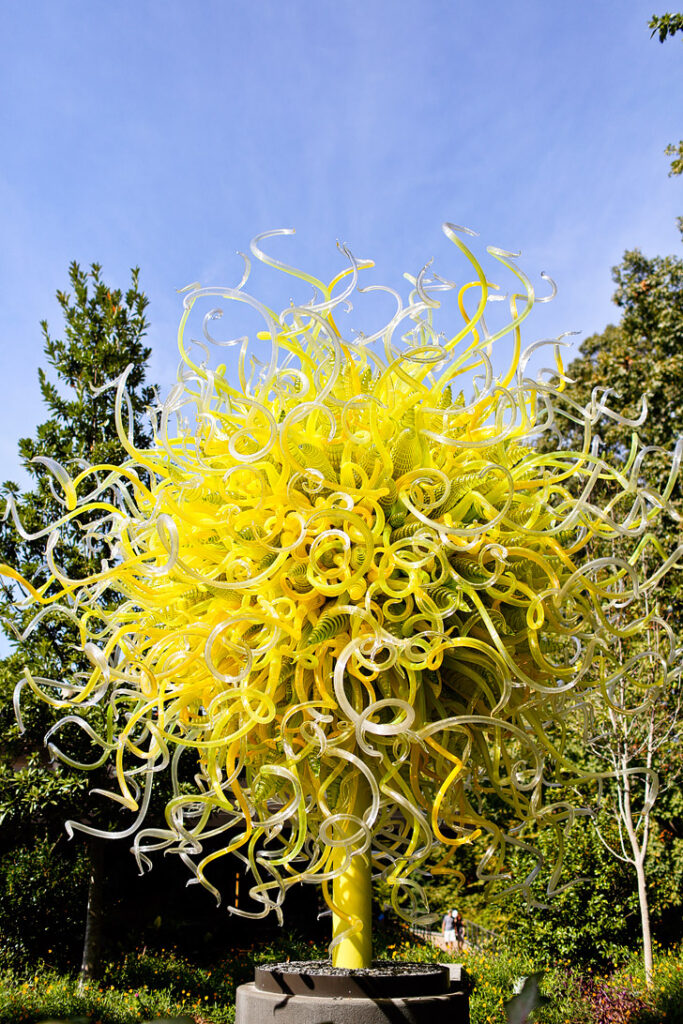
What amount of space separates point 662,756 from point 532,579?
7.29m

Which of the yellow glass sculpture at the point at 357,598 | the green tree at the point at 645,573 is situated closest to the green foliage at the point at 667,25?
the green tree at the point at 645,573

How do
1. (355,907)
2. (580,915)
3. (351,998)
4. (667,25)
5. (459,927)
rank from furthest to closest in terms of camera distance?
(459,927)
(580,915)
(667,25)
(355,907)
(351,998)

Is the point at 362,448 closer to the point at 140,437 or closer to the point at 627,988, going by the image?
the point at 140,437

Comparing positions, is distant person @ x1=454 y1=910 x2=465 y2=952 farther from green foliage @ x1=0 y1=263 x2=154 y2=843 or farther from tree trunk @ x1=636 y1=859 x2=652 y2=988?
green foliage @ x1=0 y1=263 x2=154 y2=843

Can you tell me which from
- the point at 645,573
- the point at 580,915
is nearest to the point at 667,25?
the point at 645,573

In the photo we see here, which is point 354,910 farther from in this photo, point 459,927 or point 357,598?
point 459,927

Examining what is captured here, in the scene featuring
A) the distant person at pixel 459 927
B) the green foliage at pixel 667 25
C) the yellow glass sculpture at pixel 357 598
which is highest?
the green foliage at pixel 667 25

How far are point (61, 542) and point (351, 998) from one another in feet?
17.2

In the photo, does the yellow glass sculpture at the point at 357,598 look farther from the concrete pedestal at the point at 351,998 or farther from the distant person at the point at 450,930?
the distant person at the point at 450,930

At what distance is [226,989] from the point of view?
21.5 ft

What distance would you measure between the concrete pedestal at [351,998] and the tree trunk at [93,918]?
580 centimetres

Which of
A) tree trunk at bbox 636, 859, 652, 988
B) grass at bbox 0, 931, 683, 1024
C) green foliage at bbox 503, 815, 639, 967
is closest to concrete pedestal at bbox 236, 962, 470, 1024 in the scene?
grass at bbox 0, 931, 683, 1024

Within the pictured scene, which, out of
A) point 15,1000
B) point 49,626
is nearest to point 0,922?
point 15,1000

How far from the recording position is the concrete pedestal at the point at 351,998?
103 cm
